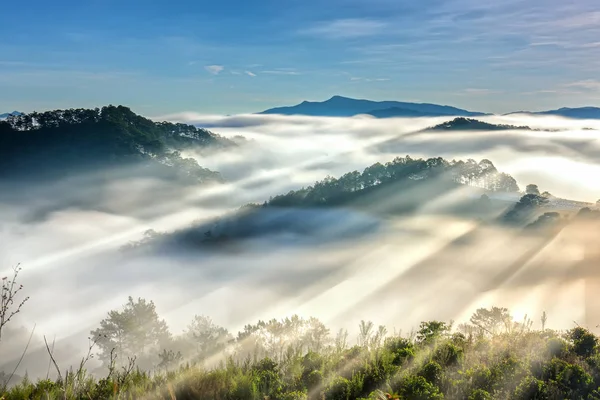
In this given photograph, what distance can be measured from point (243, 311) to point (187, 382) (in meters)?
115

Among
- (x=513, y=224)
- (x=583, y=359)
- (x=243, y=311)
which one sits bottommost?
(x=243, y=311)

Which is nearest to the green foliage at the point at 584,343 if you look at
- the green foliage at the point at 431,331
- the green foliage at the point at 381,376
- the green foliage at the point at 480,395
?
the green foliage at the point at 381,376

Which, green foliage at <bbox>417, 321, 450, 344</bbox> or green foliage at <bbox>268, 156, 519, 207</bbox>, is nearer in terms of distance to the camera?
green foliage at <bbox>417, 321, 450, 344</bbox>

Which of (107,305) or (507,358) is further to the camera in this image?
(107,305)

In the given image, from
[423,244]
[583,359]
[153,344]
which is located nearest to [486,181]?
[423,244]

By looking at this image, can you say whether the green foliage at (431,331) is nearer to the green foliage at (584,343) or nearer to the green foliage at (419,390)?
the green foliage at (419,390)

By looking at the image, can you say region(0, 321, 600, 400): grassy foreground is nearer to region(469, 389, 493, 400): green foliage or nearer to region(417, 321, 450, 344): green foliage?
region(469, 389, 493, 400): green foliage

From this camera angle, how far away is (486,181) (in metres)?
112

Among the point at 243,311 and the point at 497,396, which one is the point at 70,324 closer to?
the point at 243,311

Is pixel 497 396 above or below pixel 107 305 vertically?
above

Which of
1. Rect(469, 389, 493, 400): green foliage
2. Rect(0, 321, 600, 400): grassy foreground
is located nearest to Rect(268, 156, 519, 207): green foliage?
Rect(0, 321, 600, 400): grassy foreground

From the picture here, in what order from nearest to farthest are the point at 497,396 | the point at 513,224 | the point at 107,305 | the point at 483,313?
the point at 497,396, the point at 483,313, the point at 513,224, the point at 107,305

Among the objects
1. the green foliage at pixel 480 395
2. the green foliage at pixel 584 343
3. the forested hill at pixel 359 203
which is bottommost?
the forested hill at pixel 359 203

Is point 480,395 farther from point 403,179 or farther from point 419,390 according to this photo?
point 403,179
